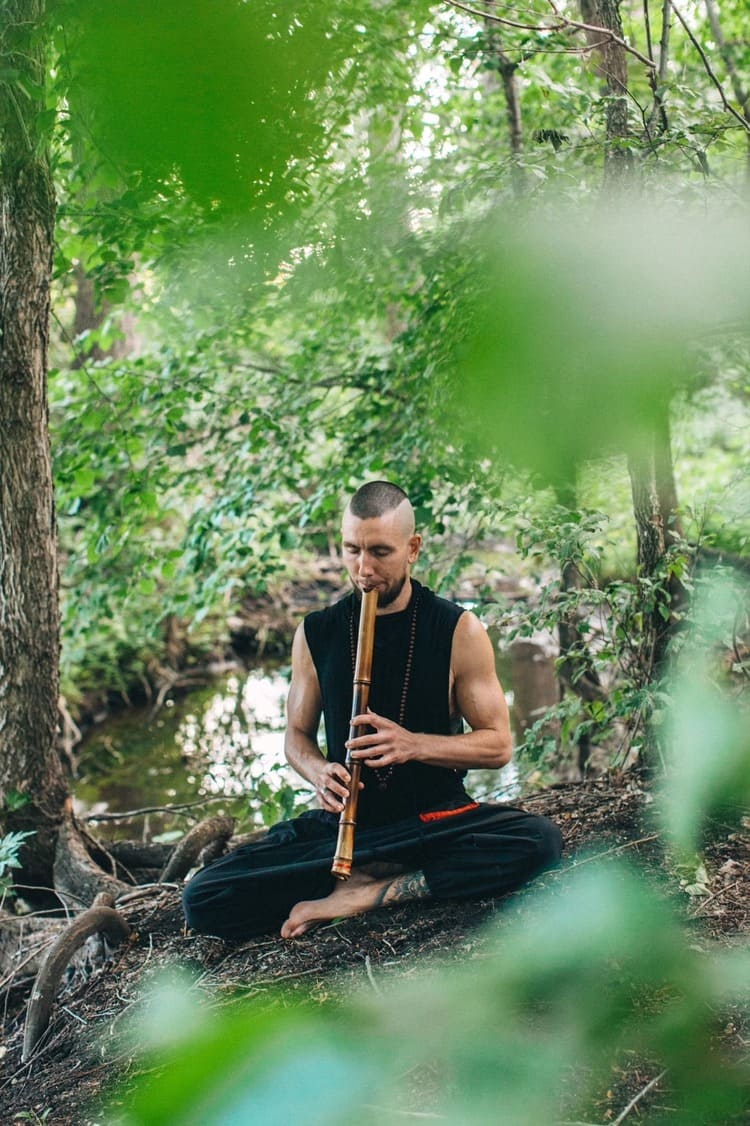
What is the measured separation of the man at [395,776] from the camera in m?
3.11

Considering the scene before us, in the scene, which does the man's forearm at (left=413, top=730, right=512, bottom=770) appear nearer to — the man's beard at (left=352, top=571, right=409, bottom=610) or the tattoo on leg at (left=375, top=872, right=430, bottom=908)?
the tattoo on leg at (left=375, top=872, right=430, bottom=908)

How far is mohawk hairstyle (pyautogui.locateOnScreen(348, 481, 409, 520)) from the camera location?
3068 millimetres

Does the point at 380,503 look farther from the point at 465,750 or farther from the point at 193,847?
the point at 193,847

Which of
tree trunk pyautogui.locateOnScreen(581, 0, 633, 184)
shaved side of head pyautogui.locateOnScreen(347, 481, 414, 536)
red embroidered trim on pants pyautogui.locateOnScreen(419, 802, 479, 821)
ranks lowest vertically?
red embroidered trim on pants pyautogui.locateOnScreen(419, 802, 479, 821)

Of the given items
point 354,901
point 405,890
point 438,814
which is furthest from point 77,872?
point 438,814

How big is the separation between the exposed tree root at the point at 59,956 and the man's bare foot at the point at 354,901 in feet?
2.33

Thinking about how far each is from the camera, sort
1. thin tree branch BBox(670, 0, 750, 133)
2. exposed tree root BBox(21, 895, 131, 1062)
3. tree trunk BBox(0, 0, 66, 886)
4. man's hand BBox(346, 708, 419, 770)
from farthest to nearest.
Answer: tree trunk BBox(0, 0, 66, 886) → exposed tree root BBox(21, 895, 131, 1062) → man's hand BBox(346, 708, 419, 770) → thin tree branch BBox(670, 0, 750, 133)

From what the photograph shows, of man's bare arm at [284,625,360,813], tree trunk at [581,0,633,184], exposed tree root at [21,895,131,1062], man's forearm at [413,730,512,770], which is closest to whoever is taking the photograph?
tree trunk at [581,0,633,184]

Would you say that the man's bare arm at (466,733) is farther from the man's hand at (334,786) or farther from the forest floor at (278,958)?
the forest floor at (278,958)

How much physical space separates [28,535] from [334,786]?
179 cm

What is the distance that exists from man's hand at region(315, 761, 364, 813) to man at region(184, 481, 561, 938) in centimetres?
7

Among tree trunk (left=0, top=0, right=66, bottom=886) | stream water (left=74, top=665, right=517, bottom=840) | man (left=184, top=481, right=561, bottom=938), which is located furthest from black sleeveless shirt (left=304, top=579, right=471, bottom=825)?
stream water (left=74, top=665, right=517, bottom=840)

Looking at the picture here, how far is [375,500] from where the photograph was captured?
3.09 m

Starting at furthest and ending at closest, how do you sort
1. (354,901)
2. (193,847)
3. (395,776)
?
(193,847)
(395,776)
(354,901)
